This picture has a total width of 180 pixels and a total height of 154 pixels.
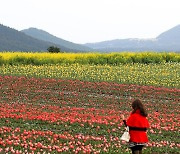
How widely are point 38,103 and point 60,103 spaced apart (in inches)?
46.2

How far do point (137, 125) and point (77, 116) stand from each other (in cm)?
810

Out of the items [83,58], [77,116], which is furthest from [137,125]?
[83,58]

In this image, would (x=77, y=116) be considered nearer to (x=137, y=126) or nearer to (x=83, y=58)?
(x=137, y=126)

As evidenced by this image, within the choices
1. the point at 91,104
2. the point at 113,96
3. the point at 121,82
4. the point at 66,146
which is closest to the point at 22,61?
the point at 121,82

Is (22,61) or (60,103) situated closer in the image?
(60,103)

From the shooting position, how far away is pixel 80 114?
18.8 meters

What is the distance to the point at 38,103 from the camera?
23.4 metres

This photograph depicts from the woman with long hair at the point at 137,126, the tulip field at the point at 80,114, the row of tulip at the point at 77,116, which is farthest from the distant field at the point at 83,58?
the woman with long hair at the point at 137,126

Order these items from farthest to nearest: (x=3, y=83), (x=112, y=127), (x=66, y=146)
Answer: (x=3, y=83), (x=112, y=127), (x=66, y=146)

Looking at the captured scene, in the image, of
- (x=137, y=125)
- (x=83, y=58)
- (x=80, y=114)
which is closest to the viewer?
(x=137, y=125)

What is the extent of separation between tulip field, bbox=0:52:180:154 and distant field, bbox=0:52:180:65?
1465cm

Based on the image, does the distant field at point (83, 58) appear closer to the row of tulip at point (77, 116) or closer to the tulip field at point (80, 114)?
the tulip field at point (80, 114)

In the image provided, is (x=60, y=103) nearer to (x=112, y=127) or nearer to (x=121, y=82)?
(x=112, y=127)

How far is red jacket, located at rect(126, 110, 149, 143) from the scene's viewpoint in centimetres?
1052
